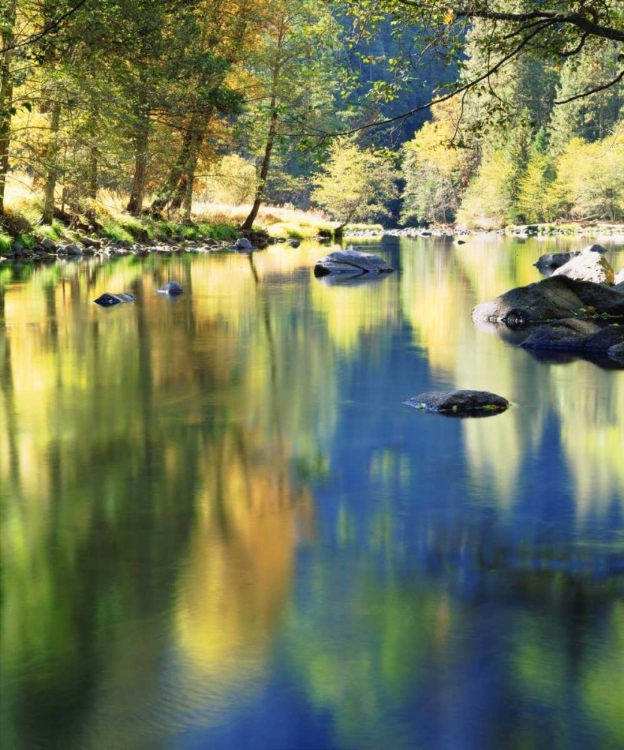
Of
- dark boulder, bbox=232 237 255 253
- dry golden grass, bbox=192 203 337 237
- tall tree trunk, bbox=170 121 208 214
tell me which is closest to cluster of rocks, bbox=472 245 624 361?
tall tree trunk, bbox=170 121 208 214

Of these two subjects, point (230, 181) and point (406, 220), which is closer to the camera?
point (230, 181)

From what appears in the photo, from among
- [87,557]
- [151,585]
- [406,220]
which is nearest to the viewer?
[151,585]

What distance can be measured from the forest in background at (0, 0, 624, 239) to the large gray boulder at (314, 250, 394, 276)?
2.94 meters

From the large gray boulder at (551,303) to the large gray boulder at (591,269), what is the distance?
2.76m

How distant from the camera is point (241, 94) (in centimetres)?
3303

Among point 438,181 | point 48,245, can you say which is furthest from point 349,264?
point 438,181

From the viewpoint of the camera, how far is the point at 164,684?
3.84 meters

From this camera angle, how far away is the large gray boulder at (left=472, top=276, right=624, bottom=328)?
15.7 meters

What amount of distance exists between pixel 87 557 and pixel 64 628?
86 centimetres

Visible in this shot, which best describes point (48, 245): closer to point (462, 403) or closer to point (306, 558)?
point (462, 403)

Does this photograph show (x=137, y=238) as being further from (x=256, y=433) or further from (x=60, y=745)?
(x=60, y=745)

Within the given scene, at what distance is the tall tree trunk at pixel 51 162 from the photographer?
84.5 ft

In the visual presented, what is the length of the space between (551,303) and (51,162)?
14566 millimetres

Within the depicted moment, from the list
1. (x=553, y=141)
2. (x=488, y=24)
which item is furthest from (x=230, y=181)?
(x=553, y=141)
